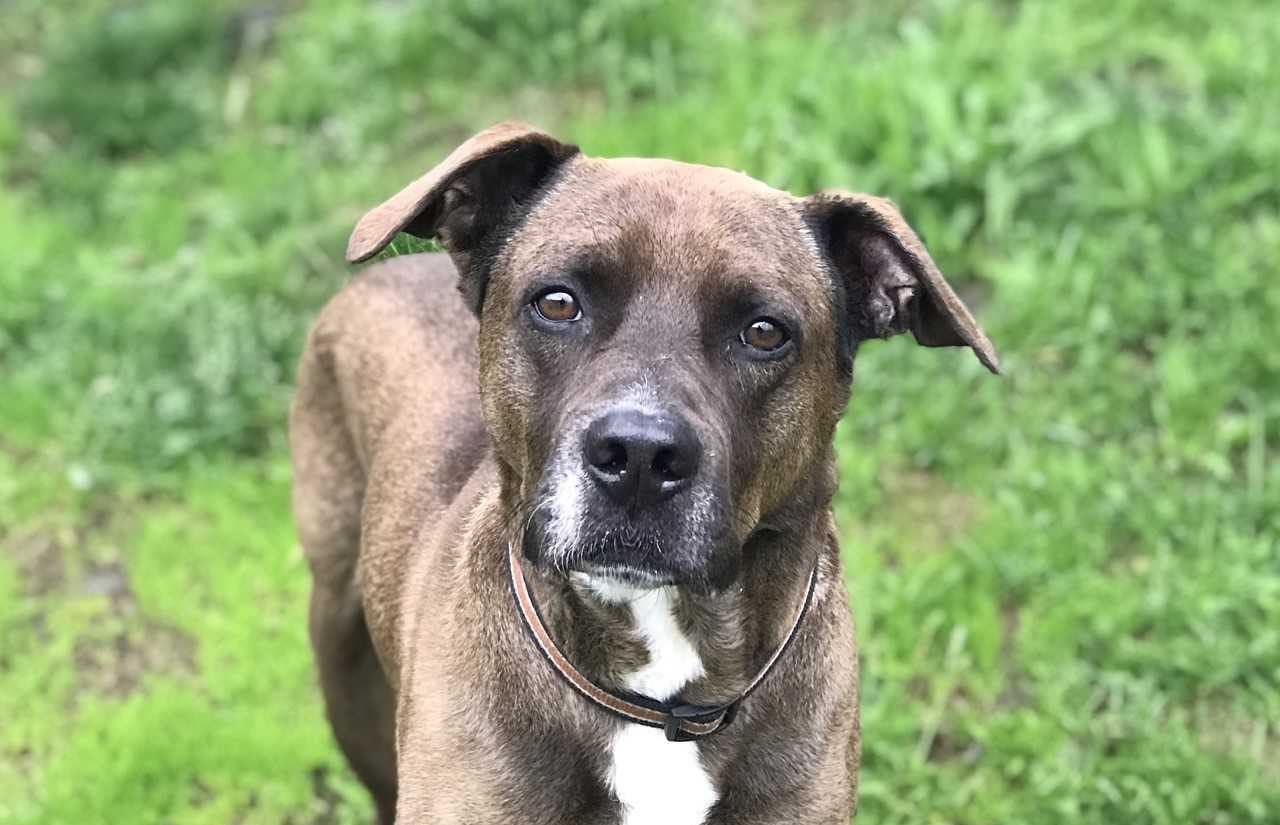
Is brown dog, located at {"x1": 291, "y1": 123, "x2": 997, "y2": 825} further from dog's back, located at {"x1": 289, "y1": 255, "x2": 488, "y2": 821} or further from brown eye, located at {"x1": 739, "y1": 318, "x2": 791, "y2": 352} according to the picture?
dog's back, located at {"x1": 289, "y1": 255, "x2": 488, "y2": 821}

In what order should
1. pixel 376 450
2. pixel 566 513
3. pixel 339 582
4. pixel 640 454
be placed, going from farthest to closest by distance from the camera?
pixel 339 582
pixel 376 450
pixel 566 513
pixel 640 454

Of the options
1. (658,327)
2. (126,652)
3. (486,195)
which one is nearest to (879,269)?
(658,327)

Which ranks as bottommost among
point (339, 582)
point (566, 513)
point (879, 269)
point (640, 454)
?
point (339, 582)

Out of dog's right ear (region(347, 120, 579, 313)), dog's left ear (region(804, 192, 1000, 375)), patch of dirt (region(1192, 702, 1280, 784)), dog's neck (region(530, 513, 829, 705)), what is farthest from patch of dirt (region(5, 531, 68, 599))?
patch of dirt (region(1192, 702, 1280, 784))

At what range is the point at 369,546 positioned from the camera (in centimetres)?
437

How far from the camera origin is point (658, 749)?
11.3ft

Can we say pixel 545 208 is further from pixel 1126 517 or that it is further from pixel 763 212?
pixel 1126 517

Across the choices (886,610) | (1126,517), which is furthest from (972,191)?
(886,610)

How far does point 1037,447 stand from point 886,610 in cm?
102

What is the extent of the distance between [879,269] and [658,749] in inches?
47.7

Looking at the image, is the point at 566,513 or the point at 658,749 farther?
the point at 658,749

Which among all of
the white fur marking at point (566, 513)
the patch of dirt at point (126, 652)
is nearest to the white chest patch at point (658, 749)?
the white fur marking at point (566, 513)

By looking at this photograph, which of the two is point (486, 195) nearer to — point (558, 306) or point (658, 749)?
point (558, 306)

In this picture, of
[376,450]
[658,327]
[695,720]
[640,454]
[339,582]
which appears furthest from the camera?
[339,582]
